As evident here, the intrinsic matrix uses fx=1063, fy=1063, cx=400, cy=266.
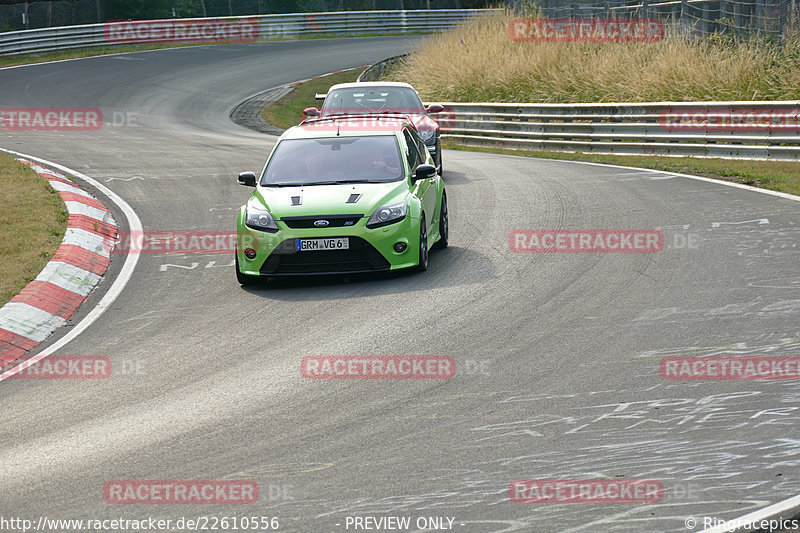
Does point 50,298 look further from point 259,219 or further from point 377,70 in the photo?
point 377,70

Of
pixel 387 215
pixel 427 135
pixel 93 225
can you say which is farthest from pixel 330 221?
pixel 427 135

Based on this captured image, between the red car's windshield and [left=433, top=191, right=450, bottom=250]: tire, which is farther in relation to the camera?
the red car's windshield

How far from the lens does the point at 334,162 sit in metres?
11.8

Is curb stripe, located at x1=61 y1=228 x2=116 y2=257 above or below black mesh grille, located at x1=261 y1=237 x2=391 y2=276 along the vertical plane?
below

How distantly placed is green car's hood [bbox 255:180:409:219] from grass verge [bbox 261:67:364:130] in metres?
20.1

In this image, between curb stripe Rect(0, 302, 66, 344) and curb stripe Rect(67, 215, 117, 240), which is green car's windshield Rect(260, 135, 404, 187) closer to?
curb stripe Rect(0, 302, 66, 344)

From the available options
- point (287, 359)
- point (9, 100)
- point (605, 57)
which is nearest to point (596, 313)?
point (287, 359)

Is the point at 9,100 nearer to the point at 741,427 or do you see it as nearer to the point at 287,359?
the point at 287,359

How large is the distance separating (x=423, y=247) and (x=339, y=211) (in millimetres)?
964

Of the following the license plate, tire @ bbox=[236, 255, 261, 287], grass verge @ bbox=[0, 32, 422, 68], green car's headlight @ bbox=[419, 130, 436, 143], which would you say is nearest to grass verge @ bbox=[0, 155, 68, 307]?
tire @ bbox=[236, 255, 261, 287]

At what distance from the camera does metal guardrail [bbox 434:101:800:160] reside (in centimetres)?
1875

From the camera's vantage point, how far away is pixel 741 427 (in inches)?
242

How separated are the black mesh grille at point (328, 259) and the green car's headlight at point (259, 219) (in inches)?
11.5

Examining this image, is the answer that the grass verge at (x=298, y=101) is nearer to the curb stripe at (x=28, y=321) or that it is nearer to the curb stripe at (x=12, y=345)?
the curb stripe at (x=28, y=321)
